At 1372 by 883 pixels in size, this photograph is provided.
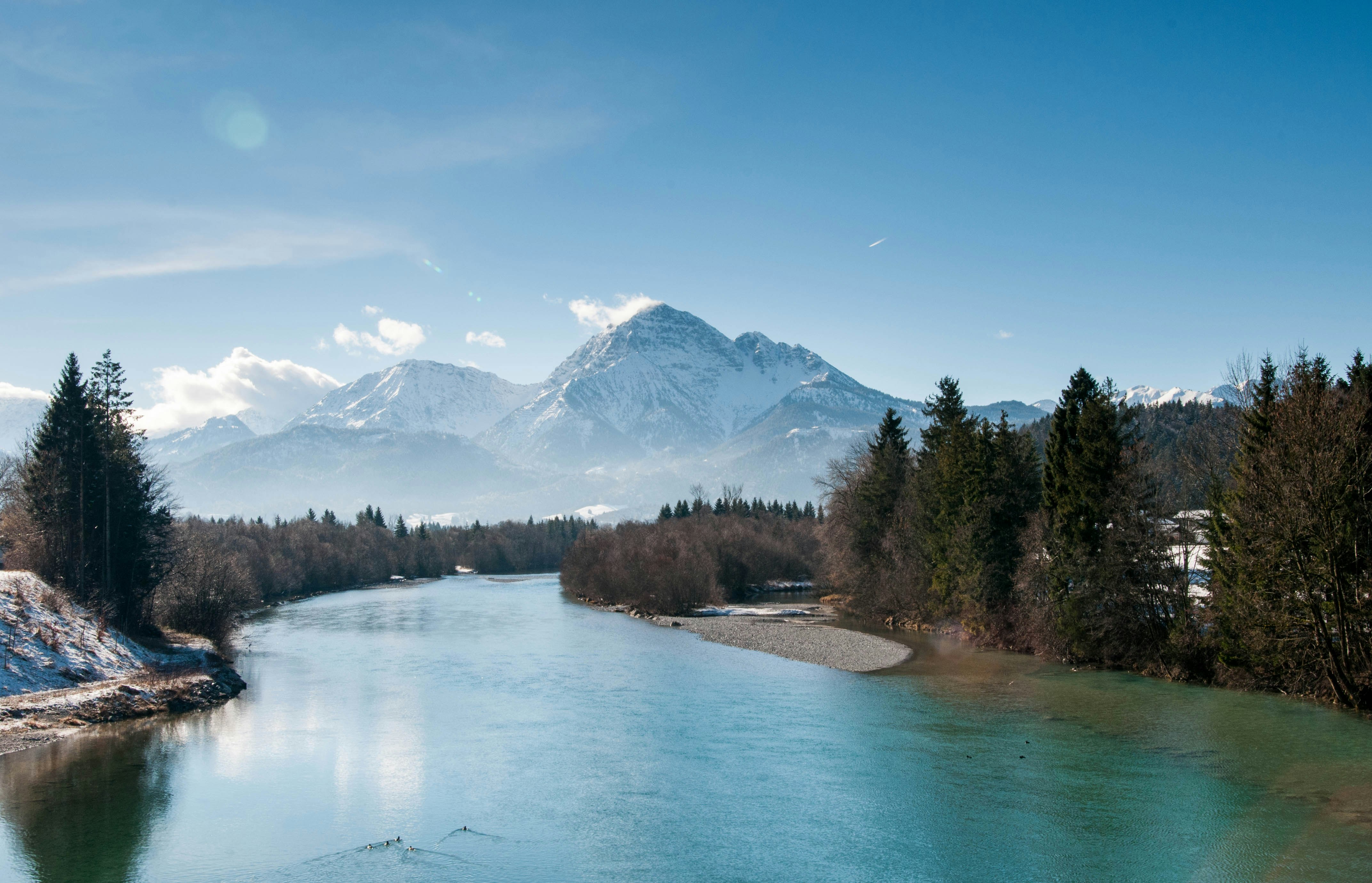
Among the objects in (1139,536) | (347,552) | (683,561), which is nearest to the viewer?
(1139,536)

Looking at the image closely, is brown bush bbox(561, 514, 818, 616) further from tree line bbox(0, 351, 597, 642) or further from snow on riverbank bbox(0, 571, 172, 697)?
snow on riverbank bbox(0, 571, 172, 697)

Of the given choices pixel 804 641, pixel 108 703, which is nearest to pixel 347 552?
pixel 804 641

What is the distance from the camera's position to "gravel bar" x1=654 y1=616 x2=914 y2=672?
47969 mm

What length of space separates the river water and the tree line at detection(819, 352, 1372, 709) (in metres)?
2.78

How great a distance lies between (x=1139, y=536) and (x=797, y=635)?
26.0m

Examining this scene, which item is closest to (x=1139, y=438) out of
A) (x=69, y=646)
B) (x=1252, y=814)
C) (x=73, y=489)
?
(x=1252, y=814)

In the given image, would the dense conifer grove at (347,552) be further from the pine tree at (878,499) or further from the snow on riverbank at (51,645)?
the pine tree at (878,499)

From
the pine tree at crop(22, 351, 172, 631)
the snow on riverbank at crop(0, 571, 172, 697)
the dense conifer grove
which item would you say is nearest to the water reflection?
the snow on riverbank at crop(0, 571, 172, 697)

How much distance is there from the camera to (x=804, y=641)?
56.4 m

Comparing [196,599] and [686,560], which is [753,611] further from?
[196,599]

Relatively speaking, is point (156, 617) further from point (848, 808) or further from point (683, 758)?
point (848, 808)

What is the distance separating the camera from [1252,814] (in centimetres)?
2080

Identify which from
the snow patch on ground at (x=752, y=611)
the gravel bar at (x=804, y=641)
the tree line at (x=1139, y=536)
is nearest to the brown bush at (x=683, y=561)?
the snow patch on ground at (x=752, y=611)

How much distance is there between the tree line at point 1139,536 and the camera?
2906 centimetres
